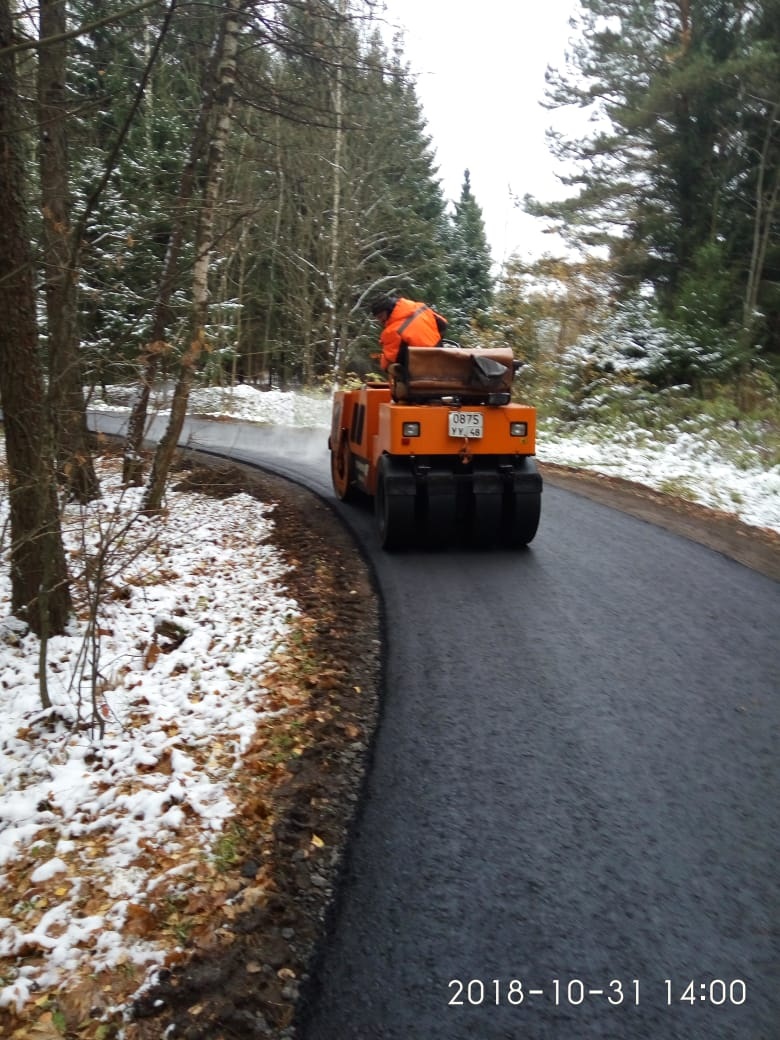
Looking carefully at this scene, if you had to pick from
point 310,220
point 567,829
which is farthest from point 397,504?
point 310,220

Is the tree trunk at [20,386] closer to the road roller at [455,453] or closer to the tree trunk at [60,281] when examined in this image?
the tree trunk at [60,281]

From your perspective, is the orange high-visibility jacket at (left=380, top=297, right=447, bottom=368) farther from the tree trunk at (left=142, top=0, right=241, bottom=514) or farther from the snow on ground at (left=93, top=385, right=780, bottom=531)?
the snow on ground at (left=93, top=385, right=780, bottom=531)

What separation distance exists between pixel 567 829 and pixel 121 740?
2.40 metres

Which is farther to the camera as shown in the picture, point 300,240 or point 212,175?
point 300,240

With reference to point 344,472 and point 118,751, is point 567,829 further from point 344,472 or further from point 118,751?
point 344,472

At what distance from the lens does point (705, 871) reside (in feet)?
9.71

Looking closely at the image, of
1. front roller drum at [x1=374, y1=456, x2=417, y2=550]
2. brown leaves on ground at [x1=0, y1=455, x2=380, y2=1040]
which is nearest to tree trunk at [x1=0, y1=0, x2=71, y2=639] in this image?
brown leaves on ground at [x1=0, y1=455, x2=380, y2=1040]

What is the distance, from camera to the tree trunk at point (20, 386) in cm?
461

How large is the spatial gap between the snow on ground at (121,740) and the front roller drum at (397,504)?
1074 millimetres

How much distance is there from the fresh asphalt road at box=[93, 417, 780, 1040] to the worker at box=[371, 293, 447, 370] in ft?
9.04

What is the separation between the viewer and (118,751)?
13.5 ft

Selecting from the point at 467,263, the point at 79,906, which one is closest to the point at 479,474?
the point at 79,906

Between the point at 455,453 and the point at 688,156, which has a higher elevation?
the point at 688,156

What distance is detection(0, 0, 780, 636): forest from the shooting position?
16.1ft
